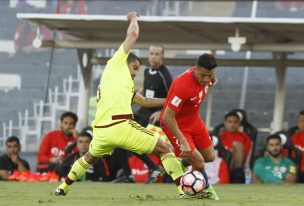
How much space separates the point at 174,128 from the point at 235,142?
236 inches

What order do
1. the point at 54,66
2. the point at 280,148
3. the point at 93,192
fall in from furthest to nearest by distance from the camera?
the point at 54,66 < the point at 280,148 < the point at 93,192

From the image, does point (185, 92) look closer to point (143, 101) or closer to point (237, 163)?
point (143, 101)

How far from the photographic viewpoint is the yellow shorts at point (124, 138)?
1052 centimetres

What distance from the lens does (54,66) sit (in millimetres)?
18344

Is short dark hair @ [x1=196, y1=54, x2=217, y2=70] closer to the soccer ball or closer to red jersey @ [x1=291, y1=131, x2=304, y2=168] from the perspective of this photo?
the soccer ball

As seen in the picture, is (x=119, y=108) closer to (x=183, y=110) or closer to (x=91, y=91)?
(x=183, y=110)

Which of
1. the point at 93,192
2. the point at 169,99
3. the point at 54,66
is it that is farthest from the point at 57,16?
the point at 169,99

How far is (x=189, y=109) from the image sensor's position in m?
10.7

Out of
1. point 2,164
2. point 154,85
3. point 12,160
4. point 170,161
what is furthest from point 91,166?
A: point 170,161

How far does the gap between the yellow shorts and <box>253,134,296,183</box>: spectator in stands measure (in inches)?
195

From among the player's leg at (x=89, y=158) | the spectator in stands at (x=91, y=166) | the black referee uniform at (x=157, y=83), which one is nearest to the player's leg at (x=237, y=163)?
the spectator in stands at (x=91, y=166)

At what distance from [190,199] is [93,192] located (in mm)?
2166

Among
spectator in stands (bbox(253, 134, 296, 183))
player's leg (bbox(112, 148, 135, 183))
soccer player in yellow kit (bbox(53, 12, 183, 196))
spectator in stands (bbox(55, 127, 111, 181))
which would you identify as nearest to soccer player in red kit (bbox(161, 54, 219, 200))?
soccer player in yellow kit (bbox(53, 12, 183, 196))

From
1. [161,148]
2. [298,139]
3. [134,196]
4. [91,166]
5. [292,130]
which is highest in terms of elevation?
[161,148]
